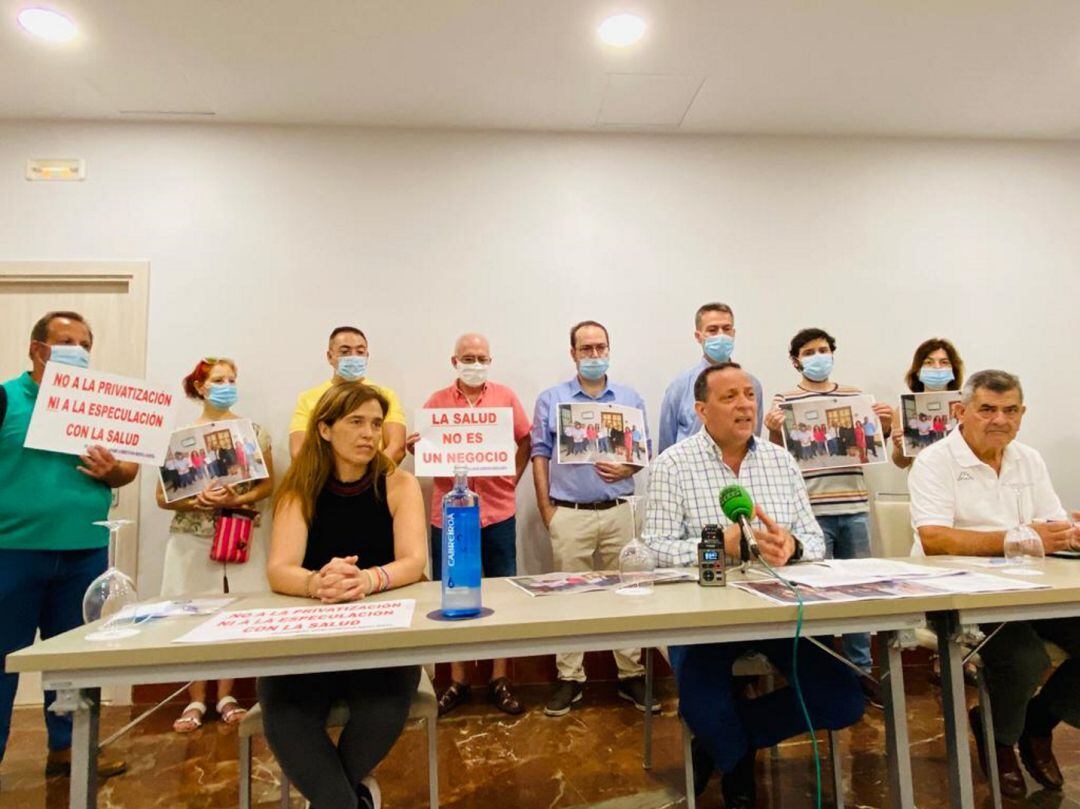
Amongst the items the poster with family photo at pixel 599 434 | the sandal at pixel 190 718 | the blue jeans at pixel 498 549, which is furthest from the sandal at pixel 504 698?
the sandal at pixel 190 718

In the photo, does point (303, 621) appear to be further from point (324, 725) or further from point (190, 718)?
point (190, 718)

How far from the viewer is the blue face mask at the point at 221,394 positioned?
128 inches

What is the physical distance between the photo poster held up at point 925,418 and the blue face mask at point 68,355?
363cm

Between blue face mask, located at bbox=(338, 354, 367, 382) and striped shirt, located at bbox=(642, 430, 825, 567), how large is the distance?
68.7 inches

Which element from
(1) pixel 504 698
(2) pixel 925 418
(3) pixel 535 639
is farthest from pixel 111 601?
(2) pixel 925 418

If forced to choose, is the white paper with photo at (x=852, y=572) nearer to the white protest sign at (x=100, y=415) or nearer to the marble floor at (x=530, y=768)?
the marble floor at (x=530, y=768)

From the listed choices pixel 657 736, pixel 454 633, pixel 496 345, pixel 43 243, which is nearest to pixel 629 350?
pixel 496 345

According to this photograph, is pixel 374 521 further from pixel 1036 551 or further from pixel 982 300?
pixel 982 300

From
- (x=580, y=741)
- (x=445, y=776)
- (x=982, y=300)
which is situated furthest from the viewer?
(x=982, y=300)

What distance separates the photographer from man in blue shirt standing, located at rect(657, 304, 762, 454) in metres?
3.39

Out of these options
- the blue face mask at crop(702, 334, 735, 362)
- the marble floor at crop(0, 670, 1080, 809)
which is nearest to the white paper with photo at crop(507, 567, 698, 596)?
the marble floor at crop(0, 670, 1080, 809)

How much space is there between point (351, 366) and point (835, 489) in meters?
2.43

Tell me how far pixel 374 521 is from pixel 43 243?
2.98 m

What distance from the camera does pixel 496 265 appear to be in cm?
387
